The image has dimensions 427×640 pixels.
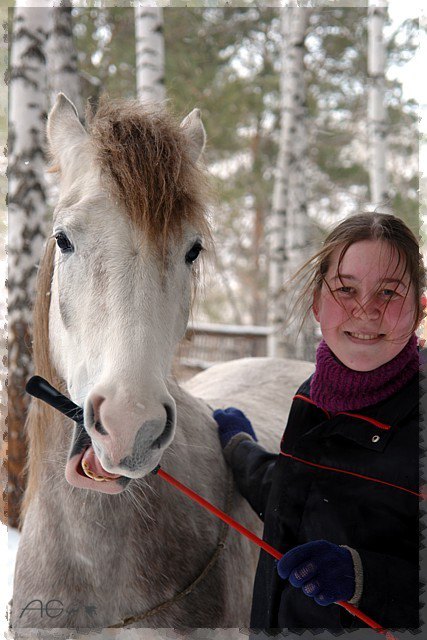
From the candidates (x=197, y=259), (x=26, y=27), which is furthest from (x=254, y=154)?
(x=197, y=259)

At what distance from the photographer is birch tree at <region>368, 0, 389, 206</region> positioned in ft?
17.7

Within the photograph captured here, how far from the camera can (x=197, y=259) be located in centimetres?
174

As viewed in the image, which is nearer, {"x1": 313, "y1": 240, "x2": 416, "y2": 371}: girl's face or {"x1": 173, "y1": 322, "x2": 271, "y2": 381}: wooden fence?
{"x1": 313, "y1": 240, "x2": 416, "y2": 371}: girl's face

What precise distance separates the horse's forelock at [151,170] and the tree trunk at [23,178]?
1.28 m

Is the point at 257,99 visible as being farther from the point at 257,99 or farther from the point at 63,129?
the point at 63,129

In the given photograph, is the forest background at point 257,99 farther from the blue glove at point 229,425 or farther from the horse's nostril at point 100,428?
the horse's nostril at point 100,428

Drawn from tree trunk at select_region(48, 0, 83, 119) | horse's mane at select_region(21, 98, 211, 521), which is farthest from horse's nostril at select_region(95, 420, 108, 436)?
tree trunk at select_region(48, 0, 83, 119)

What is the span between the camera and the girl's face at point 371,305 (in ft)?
4.90

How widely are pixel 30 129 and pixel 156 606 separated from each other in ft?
7.29

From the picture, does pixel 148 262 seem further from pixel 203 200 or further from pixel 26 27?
pixel 26 27

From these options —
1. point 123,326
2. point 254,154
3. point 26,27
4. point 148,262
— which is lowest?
point 123,326

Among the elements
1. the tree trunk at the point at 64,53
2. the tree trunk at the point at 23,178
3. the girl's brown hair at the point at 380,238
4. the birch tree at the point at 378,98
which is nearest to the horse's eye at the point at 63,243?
the girl's brown hair at the point at 380,238

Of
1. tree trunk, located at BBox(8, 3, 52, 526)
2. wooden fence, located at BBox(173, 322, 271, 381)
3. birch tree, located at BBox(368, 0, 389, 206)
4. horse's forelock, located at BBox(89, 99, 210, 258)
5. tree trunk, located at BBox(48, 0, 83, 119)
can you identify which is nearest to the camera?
horse's forelock, located at BBox(89, 99, 210, 258)

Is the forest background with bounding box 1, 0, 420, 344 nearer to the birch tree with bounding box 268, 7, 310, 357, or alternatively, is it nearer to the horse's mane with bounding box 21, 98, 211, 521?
the birch tree with bounding box 268, 7, 310, 357
